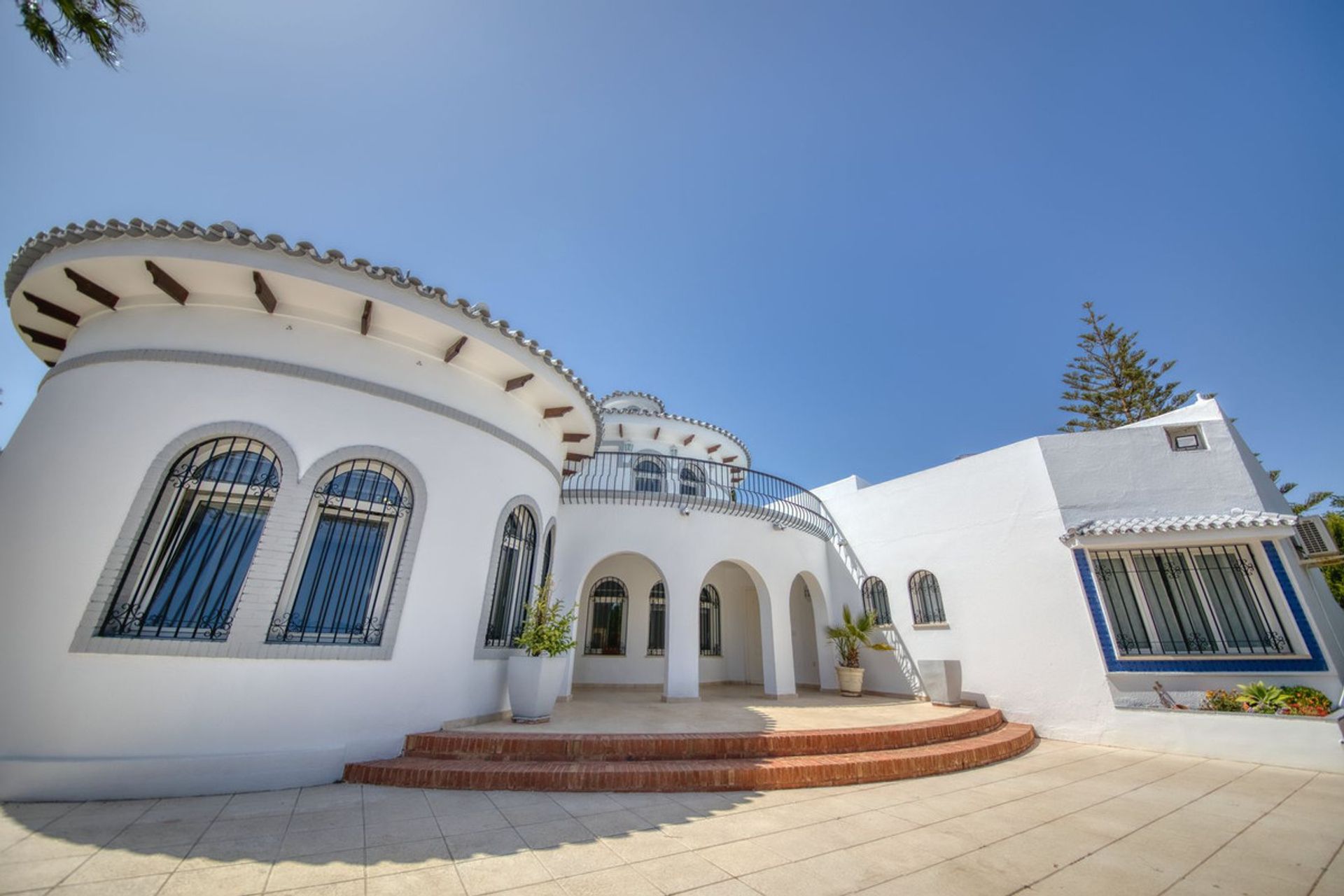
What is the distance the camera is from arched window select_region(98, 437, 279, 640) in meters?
4.46

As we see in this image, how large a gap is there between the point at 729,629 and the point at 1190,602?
359 inches

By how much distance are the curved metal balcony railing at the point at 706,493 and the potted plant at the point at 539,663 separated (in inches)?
115

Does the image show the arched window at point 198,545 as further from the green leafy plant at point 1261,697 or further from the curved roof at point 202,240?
the green leafy plant at point 1261,697

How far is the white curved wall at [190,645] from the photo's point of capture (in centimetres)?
402

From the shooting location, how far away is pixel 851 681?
417 inches

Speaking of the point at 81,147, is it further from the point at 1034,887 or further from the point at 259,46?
the point at 1034,887

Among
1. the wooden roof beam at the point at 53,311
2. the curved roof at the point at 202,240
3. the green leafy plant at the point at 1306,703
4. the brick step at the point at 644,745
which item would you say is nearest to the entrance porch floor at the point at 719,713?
the brick step at the point at 644,745

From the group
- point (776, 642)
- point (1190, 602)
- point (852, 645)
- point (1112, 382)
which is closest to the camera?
point (1190, 602)

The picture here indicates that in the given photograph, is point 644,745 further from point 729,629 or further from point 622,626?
point 729,629

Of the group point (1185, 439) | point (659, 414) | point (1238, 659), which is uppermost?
point (659, 414)

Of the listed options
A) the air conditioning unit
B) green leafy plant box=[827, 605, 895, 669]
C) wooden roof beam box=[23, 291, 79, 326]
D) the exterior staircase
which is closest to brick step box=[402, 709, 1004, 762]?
the exterior staircase

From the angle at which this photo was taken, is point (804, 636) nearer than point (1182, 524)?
No

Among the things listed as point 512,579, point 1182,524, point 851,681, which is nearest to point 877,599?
point 851,681

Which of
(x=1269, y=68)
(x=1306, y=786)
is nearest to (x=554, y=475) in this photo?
(x=1306, y=786)
